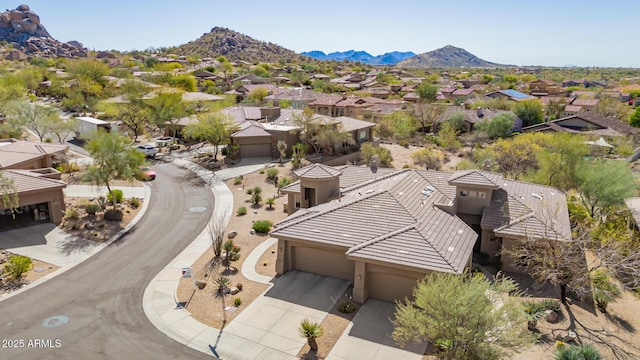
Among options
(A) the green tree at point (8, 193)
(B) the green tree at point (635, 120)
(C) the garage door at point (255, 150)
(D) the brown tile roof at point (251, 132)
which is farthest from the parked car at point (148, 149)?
(B) the green tree at point (635, 120)

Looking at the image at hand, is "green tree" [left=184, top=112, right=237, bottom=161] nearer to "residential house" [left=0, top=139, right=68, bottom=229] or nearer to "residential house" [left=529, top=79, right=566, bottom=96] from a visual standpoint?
"residential house" [left=0, top=139, right=68, bottom=229]

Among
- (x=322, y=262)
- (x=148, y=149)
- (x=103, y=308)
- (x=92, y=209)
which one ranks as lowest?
(x=103, y=308)

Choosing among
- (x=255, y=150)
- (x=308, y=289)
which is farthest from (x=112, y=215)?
(x=255, y=150)

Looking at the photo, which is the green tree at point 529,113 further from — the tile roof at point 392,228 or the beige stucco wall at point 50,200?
the beige stucco wall at point 50,200

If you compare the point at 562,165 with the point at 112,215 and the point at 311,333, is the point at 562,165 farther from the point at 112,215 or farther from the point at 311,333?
the point at 112,215

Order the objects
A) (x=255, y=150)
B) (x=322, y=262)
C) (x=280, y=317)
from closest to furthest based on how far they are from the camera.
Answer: (x=280, y=317) < (x=322, y=262) < (x=255, y=150)

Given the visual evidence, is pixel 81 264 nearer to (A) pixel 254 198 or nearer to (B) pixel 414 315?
(A) pixel 254 198

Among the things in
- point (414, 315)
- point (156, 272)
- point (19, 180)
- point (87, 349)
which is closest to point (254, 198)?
point (156, 272)
